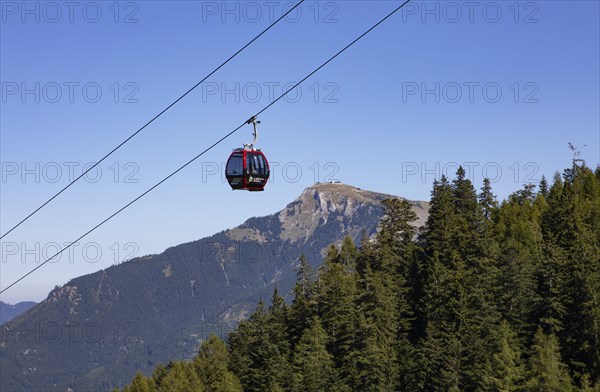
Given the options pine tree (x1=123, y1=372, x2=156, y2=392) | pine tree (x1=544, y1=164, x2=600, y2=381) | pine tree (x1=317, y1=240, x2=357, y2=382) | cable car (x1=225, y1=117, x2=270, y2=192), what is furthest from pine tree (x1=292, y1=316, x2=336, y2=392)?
cable car (x1=225, y1=117, x2=270, y2=192)

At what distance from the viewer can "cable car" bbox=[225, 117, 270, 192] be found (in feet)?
127

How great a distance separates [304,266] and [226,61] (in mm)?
92847

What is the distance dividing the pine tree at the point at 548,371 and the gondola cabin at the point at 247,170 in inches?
1890

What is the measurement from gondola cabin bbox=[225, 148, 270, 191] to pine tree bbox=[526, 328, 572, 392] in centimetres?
4801

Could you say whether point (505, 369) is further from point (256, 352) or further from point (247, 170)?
point (247, 170)

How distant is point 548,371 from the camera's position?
7688 centimetres

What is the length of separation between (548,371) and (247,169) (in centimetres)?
5004

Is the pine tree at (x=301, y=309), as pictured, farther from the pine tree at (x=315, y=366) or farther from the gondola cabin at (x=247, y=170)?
the gondola cabin at (x=247, y=170)

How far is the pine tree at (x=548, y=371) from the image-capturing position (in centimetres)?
7656

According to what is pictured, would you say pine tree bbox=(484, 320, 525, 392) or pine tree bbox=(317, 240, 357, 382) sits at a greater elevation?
pine tree bbox=(317, 240, 357, 382)

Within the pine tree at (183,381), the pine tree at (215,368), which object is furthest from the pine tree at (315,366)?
the pine tree at (183,381)

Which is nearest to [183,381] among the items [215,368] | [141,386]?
[215,368]

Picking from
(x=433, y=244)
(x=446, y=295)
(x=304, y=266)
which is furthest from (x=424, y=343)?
(x=304, y=266)

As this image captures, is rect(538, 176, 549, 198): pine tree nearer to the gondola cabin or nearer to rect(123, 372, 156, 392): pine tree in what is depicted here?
rect(123, 372, 156, 392): pine tree
